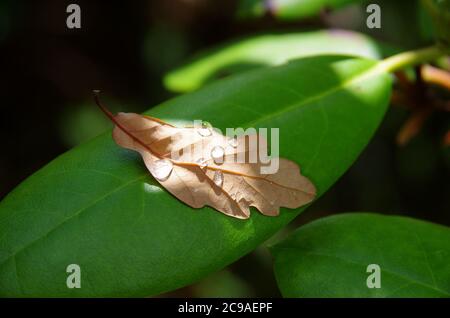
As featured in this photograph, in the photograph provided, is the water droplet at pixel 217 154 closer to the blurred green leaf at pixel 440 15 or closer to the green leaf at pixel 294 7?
the blurred green leaf at pixel 440 15

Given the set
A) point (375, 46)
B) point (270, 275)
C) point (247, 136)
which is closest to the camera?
point (247, 136)

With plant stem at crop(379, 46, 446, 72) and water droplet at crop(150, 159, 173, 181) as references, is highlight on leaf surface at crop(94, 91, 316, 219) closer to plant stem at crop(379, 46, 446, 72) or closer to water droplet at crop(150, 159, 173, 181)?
water droplet at crop(150, 159, 173, 181)

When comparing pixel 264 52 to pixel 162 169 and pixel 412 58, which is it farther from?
pixel 162 169

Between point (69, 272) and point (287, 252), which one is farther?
point (287, 252)

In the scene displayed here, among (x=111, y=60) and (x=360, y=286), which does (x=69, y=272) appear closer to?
(x=360, y=286)

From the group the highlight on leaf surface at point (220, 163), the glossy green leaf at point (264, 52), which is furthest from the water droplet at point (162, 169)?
the glossy green leaf at point (264, 52)

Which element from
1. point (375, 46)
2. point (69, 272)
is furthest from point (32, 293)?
point (375, 46)

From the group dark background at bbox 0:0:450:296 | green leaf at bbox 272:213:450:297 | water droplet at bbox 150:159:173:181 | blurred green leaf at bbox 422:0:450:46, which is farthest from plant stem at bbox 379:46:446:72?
dark background at bbox 0:0:450:296

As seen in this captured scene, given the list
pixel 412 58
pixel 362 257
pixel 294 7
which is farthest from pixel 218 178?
pixel 294 7
